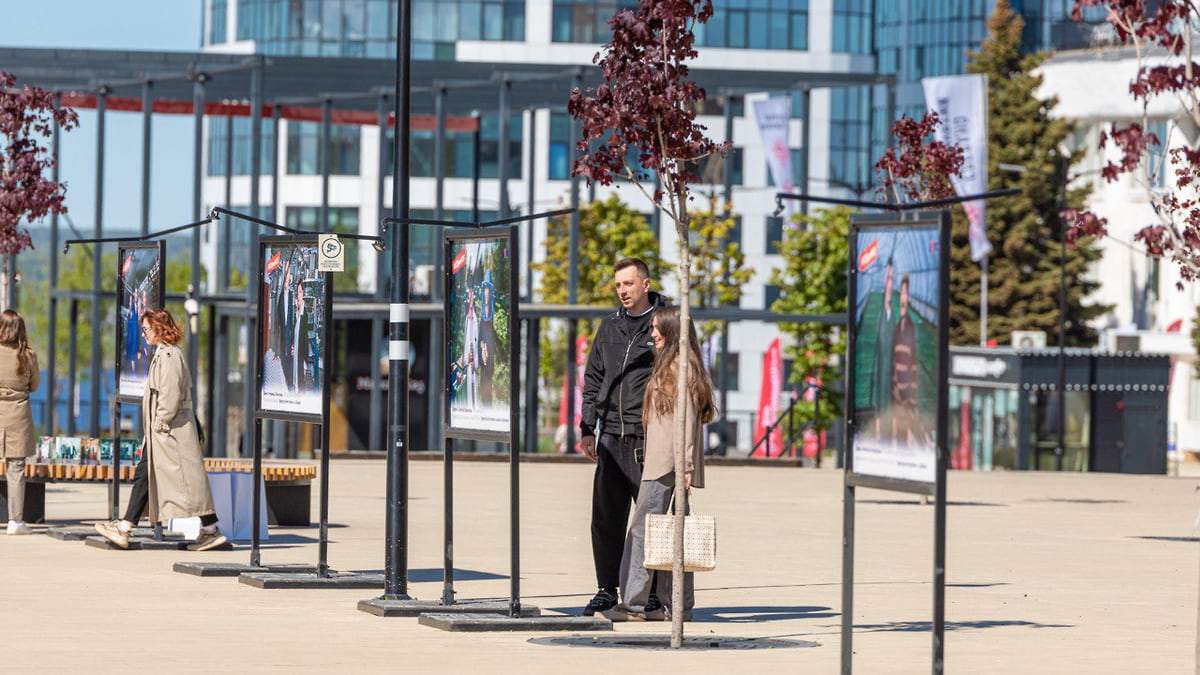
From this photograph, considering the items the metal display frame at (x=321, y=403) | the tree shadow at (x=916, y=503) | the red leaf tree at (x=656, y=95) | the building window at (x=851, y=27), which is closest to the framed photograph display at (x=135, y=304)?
the metal display frame at (x=321, y=403)

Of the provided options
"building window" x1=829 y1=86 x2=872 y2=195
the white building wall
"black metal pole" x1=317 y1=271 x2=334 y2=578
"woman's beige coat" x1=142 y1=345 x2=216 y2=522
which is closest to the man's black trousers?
"black metal pole" x1=317 y1=271 x2=334 y2=578

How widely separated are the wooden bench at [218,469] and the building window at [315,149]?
6010 centimetres

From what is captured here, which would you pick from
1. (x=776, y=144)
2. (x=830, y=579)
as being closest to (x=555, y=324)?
(x=776, y=144)

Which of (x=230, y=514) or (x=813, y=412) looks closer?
(x=230, y=514)

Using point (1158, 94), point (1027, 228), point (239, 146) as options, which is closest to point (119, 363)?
point (1158, 94)

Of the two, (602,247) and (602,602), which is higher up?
(602,247)

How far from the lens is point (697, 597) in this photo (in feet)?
48.7

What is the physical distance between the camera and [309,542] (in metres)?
19.0

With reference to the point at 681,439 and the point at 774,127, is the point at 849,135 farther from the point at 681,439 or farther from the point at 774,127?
the point at 681,439

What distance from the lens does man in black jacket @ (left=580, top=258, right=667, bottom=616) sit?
43.1 feet

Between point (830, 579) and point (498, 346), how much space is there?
465cm

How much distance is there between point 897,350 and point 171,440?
942cm

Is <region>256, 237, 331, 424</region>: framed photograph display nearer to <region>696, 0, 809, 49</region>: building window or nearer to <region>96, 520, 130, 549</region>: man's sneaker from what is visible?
<region>96, 520, 130, 549</region>: man's sneaker

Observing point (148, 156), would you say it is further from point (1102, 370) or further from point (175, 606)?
point (175, 606)
